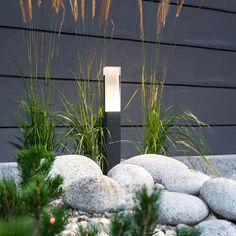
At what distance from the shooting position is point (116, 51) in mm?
4422

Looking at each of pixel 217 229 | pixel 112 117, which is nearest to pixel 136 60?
pixel 112 117

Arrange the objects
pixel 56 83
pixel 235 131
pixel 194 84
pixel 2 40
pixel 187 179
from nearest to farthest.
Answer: pixel 187 179, pixel 2 40, pixel 56 83, pixel 194 84, pixel 235 131

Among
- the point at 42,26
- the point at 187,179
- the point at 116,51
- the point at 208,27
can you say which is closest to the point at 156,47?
the point at 116,51

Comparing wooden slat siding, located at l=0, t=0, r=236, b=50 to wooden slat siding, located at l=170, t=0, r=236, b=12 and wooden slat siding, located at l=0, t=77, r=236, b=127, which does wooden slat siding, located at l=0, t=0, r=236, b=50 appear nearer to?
wooden slat siding, located at l=170, t=0, r=236, b=12

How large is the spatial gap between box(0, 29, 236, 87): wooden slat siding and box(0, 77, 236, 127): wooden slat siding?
7 centimetres

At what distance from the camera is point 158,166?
296cm

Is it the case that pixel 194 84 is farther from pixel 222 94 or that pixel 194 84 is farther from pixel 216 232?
pixel 216 232

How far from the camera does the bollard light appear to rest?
3.13 meters

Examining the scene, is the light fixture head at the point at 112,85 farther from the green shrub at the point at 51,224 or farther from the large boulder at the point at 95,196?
the green shrub at the point at 51,224

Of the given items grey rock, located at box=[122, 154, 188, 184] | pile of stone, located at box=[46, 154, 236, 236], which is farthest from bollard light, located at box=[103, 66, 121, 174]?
pile of stone, located at box=[46, 154, 236, 236]

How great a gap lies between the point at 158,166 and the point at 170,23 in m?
2.19

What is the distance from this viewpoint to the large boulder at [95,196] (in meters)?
2.22

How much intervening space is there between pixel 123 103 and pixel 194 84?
2.84 ft

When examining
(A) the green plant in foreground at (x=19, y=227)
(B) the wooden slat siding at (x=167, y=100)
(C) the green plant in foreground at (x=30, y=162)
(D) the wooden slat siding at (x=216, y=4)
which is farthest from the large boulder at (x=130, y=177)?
(D) the wooden slat siding at (x=216, y=4)
